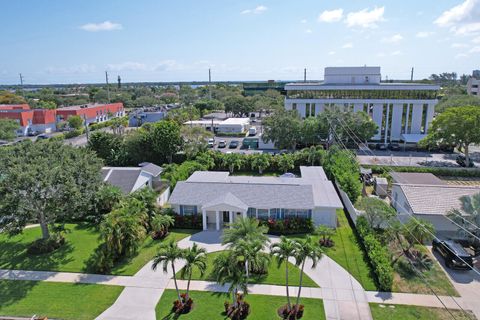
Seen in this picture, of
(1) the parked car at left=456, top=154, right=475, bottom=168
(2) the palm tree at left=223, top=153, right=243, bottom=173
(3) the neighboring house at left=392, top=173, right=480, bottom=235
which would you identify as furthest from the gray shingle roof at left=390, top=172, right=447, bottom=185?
(2) the palm tree at left=223, top=153, right=243, bottom=173

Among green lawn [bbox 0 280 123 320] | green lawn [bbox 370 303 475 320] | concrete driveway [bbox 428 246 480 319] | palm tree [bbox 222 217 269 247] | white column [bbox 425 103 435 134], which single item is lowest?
green lawn [bbox 0 280 123 320]

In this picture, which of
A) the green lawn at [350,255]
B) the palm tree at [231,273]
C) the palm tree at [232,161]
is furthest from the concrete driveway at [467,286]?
the palm tree at [232,161]

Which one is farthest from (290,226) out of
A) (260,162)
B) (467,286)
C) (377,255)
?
(260,162)

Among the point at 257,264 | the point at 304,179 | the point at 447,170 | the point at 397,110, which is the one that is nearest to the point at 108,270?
the point at 257,264

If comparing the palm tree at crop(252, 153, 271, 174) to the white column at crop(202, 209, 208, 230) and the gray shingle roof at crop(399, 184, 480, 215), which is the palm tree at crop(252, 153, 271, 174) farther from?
the gray shingle roof at crop(399, 184, 480, 215)

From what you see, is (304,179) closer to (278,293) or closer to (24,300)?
(278,293)

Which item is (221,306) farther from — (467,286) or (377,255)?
(467,286)
